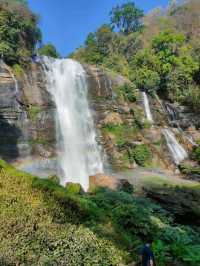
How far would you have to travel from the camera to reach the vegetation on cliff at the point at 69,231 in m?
4.91

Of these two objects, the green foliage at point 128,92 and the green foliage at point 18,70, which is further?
the green foliage at point 128,92

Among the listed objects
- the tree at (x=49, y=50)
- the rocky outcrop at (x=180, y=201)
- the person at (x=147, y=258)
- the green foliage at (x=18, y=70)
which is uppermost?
the tree at (x=49, y=50)

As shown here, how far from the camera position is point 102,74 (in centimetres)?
2691

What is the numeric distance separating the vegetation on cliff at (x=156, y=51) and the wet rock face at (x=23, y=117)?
11.4 meters

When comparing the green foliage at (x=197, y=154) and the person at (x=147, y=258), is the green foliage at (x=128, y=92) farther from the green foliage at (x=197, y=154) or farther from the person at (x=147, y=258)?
the person at (x=147, y=258)

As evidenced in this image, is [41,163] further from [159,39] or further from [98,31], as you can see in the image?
[98,31]

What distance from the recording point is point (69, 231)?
529cm

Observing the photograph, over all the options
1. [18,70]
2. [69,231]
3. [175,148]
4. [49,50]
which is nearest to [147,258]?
[69,231]

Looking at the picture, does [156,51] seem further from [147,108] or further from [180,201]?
[180,201]

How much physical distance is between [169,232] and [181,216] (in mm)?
6186

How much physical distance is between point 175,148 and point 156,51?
14734 mm

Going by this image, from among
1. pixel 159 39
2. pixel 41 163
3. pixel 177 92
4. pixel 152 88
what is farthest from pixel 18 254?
pixel 159 39

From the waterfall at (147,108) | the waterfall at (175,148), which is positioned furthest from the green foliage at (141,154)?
the waterfall at (147,108)

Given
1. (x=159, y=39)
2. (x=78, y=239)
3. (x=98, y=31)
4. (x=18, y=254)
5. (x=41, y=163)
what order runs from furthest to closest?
(x=98, y=31) < (x=159, y=39) < (x=41, y=163) < (x=78, y=239) < (x=18, y=254)
